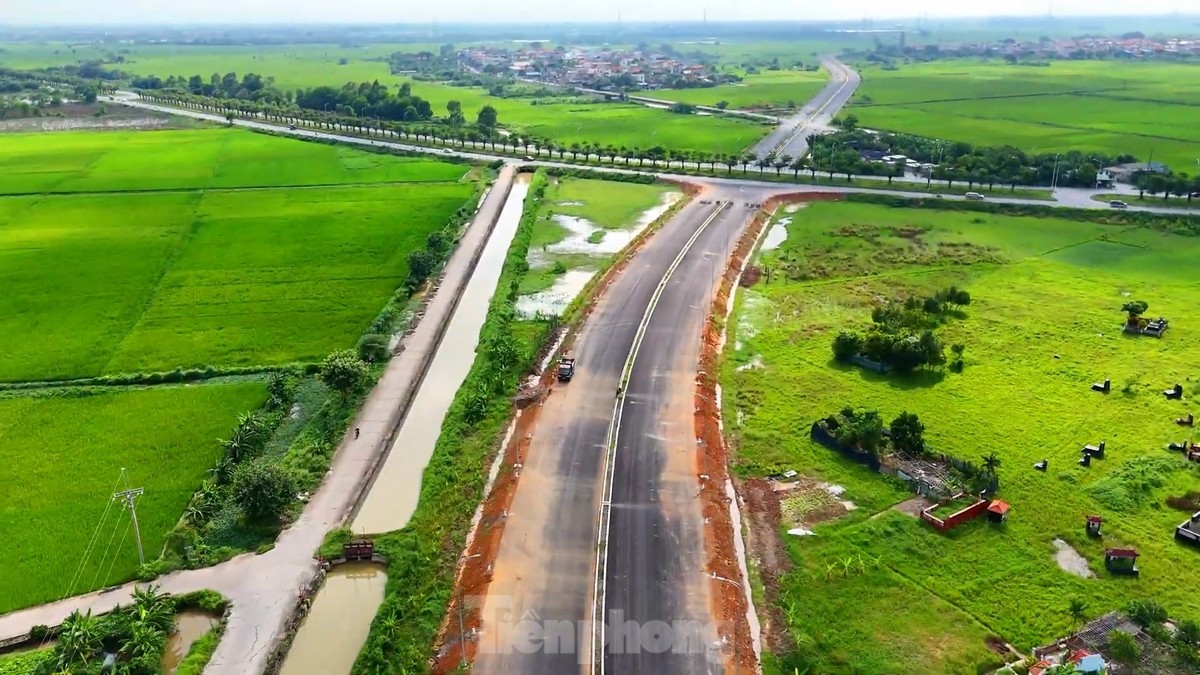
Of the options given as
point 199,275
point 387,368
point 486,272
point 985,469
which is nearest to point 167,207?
point 199,275

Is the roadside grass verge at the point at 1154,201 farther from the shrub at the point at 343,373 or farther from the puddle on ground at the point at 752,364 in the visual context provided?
the shrub at the point at 343,373

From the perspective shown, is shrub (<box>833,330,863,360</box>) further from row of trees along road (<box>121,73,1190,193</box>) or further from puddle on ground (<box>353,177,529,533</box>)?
row of trees along road (<box>121,73,1190,193</box>)

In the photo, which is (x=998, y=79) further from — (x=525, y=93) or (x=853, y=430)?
(x=853, y=430)

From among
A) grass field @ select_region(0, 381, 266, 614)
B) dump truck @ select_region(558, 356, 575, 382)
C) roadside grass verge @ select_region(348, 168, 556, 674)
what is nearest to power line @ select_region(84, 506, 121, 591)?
grass field @ select_region(0, 381, 266, 614)

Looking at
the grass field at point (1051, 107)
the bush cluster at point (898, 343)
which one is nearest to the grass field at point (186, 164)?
the bush cluster at point (898, 343)

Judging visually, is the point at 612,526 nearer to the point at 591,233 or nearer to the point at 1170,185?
the point at 591,233

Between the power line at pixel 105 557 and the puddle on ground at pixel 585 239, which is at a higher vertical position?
the puddle on ground at pixel 585 239
